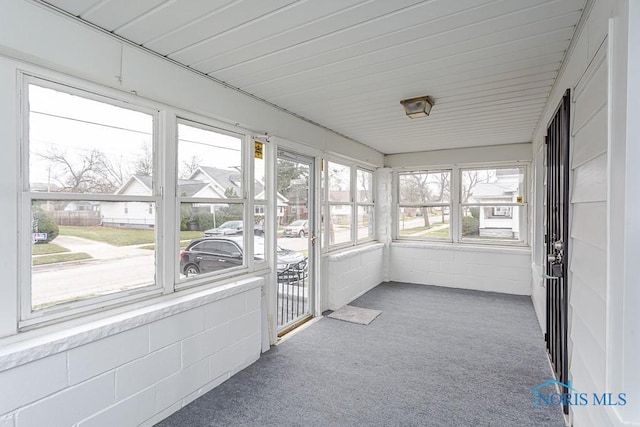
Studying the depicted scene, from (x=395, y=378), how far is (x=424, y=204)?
3828mm

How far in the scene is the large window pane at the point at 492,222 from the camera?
5.31 metres

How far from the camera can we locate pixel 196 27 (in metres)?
1.84

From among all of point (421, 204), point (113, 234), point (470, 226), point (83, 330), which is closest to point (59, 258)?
point (113, 234)

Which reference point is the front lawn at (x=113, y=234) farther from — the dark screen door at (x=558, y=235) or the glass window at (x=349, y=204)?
the dark screen door at (x=558, y=235)

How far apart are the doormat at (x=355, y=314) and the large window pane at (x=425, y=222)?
223cm

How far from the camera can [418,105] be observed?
302cm

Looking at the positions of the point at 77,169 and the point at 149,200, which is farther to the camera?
the point at 149,200

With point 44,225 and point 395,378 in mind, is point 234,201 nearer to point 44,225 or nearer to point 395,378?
point 44,225

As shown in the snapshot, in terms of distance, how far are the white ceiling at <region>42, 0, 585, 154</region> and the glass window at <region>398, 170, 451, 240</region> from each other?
257 centimetres

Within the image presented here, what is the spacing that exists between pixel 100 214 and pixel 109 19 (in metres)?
1.09

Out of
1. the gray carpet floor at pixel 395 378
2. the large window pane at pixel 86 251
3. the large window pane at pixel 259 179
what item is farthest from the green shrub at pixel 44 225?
the large window pane at pixel 259 179

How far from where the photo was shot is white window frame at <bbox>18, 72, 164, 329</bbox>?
1.65m

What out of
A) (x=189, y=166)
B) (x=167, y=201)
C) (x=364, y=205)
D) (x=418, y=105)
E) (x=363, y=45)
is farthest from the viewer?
(x=364, y=205)

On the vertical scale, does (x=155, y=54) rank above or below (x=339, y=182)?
above
